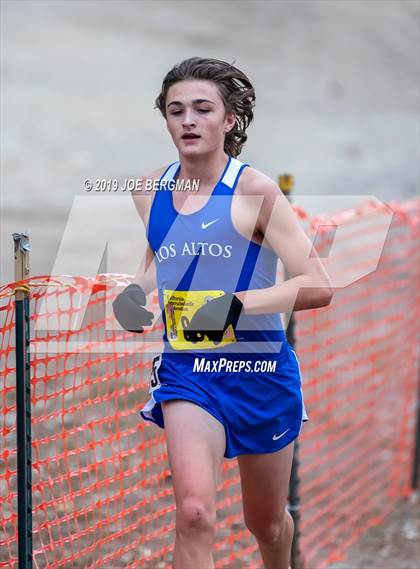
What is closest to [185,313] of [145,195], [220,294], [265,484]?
[220,294]

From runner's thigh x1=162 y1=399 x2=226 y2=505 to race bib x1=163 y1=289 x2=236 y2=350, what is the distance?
229 mm

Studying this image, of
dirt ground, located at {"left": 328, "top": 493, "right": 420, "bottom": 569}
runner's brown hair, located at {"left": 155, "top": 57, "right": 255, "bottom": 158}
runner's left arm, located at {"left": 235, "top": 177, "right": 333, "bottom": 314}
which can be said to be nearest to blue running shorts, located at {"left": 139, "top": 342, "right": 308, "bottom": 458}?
runner's left arm, located at {"left": 235, "top": 177, "right": 333, "bottom": 314}

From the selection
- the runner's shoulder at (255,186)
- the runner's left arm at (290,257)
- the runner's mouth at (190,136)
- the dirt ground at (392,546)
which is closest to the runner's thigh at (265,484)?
the runner's left arm at (290,257)

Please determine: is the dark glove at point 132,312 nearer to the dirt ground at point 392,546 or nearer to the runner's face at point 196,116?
the runner's face at point 196,116

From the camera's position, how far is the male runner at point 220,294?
3.83 m

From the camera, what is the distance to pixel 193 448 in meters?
3.73

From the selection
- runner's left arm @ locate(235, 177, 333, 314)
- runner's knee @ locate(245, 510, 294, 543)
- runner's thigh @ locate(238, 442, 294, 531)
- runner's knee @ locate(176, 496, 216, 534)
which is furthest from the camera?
runner's knee @ locate(245, 510, 294, 543)

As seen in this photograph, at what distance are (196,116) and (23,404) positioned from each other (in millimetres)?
1284

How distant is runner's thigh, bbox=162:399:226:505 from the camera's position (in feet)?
12.0

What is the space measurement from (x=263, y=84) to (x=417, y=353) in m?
11.2

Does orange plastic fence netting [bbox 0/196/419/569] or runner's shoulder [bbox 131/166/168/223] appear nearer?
runner's shoulder [bbox 131/166/168/223]

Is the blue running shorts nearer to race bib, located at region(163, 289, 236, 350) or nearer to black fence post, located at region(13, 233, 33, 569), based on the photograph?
race bib, located at region(163, 289, 236, 350)

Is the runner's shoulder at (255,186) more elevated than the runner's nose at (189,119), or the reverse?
the runner's nose at (189,119)

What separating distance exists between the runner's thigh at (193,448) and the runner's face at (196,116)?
0.99 metres
